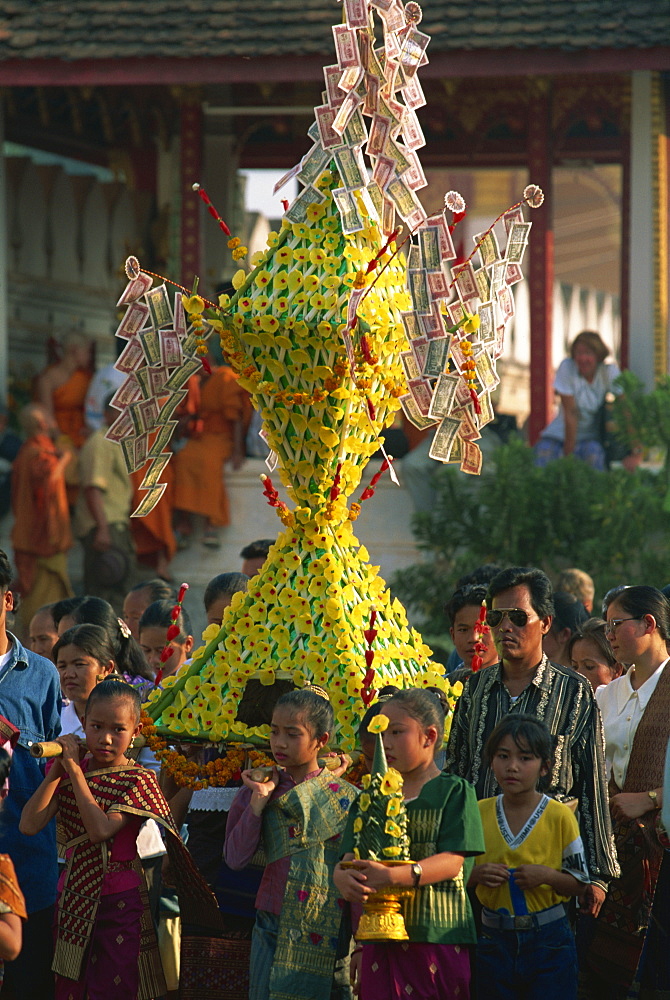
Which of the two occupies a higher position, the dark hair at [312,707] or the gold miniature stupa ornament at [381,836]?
the dark hair at [312,707]

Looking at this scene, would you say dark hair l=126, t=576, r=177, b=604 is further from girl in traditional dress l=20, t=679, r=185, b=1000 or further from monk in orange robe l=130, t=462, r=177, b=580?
monk in orange robe l=130, t=462, r=177, b=580

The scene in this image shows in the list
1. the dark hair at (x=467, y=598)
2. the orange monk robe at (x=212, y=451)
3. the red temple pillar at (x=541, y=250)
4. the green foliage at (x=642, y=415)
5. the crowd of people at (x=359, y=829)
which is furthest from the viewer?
the red temple pillar at (x=541, y=250)

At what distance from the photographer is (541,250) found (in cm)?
1134

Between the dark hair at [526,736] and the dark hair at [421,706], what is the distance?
208 mm

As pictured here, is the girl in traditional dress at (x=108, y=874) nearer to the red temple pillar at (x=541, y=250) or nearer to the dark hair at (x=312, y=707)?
the dark hair at (x=312, y=707)

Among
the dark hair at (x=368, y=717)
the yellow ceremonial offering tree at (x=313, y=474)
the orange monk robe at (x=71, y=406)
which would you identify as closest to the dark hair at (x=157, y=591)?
the yellow ceremonial offering tree at (x=313, y=474)

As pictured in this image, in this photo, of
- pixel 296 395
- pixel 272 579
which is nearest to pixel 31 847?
pixel 272 579

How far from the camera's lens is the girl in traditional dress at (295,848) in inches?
165

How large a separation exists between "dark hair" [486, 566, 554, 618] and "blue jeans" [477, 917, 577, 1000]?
2.83 feet

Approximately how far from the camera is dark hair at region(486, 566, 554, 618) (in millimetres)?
4488

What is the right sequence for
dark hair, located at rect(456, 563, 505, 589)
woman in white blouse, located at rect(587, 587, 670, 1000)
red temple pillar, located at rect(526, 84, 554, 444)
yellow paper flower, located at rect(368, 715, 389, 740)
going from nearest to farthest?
yellow paper flower, located at rect(368, 715, 389, 740) < woman in white blouse, located at rect(587, 587, 670, 1000) < dark hair, located at rect(456, 563, 505, 589) < red temple pillar, located at rect(526, 84, 554, 444)

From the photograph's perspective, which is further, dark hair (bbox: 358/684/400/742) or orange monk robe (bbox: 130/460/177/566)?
orange monk robe (bbox: 130/460/177/566)

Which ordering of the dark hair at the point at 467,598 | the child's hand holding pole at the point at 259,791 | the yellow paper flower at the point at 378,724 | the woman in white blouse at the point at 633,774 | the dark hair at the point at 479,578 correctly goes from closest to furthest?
1. the yellow paper flower at the point at 378,724
2. the child's hand holding pole at the point at 259,791
3. the woman in white blouse at the point at 633,774
4. the dark hair at the point at 467,598
5. the dark hair at the point at 479,578

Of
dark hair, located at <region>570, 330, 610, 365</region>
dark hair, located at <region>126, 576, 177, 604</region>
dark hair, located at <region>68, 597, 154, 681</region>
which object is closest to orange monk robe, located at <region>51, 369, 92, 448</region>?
dark hair, located at <region>570, 330, 610, 365</region>
